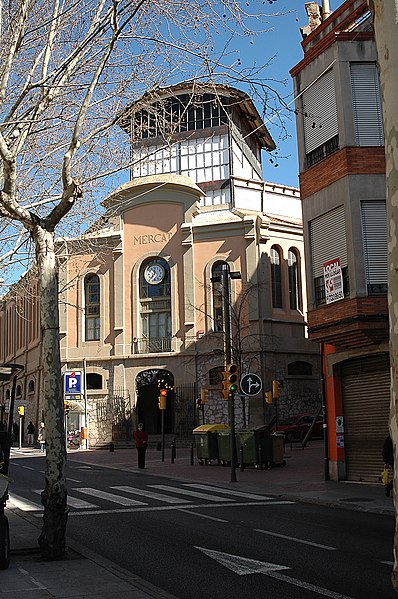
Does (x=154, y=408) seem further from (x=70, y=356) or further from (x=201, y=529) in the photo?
(x=201, y=529)

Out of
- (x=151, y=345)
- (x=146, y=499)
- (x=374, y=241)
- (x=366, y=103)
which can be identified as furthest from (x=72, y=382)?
(x=366, y=103)

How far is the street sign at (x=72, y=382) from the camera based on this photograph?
40750mm

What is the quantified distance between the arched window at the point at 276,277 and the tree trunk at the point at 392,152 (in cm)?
3870

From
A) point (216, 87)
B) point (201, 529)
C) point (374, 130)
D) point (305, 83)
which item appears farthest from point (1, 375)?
point (305, 83)

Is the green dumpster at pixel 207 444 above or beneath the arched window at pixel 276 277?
beneath

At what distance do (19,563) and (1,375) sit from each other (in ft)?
→ 8.57

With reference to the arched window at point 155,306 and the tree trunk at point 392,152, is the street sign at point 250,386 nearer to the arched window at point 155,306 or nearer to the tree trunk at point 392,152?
the tree trunk at point 392,152

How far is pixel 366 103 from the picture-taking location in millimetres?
19141

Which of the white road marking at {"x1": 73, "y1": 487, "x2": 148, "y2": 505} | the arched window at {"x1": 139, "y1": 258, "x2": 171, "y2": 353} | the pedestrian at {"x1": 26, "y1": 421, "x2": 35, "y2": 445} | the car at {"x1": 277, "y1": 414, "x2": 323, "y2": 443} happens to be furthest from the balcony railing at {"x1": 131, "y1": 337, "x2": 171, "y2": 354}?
the white road marking at {"x1": 73, "y1": 487, "x2": 148, "y2": 505}

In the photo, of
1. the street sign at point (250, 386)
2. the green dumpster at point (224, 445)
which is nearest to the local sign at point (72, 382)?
the green dumpster at point (224, 445)

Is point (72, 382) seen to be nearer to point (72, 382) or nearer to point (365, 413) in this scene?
point (72, 382)

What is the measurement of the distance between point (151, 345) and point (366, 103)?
89.2 feet

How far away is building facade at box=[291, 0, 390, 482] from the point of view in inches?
719

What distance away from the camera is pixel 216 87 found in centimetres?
1109
